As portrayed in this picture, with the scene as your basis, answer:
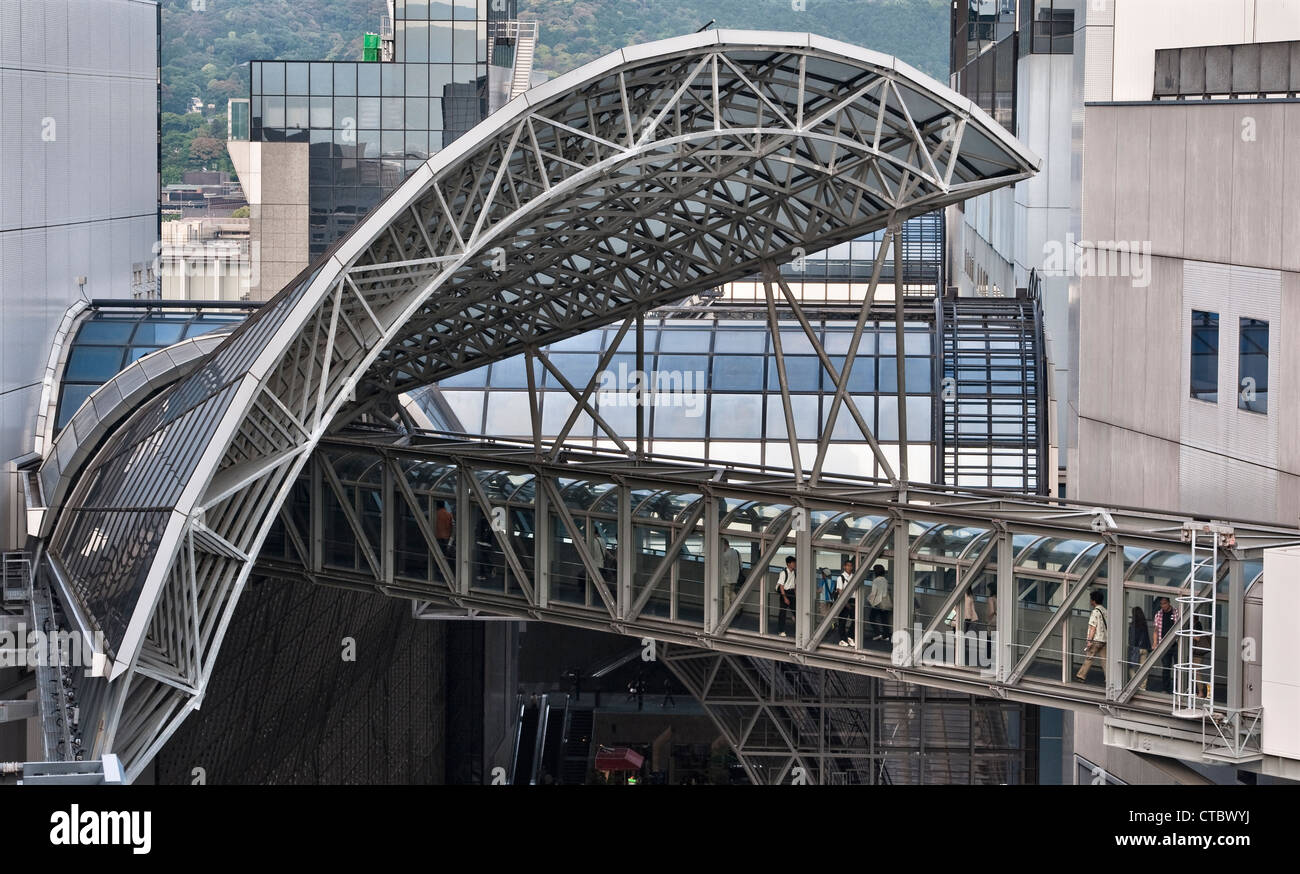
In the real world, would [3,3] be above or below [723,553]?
above

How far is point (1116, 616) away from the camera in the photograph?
22.2m

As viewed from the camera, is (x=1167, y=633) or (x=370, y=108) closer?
(x=1167, y=633)

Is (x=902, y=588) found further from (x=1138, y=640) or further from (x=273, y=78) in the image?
(x=273, y=78)

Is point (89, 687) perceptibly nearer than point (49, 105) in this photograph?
Yes

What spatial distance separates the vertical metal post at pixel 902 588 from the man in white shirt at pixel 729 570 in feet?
11.5

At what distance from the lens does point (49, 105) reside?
30156 millimetres

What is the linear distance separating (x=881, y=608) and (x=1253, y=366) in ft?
22.4

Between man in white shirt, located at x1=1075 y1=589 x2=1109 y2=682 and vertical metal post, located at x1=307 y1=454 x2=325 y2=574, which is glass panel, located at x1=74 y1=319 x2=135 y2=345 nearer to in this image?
vertical metal post, located at x1=307 y1=454 x2=325 y2=574

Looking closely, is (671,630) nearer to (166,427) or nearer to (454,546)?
(454,546)

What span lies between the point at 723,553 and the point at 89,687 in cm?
1092

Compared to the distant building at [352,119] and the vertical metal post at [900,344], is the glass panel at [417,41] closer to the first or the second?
the distant building at [352,119]

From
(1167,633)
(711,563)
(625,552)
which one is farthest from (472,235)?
(1167,633)

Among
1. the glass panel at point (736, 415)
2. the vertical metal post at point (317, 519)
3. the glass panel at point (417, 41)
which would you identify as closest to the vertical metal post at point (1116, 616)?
the vertical metal post at point (317, 519)
